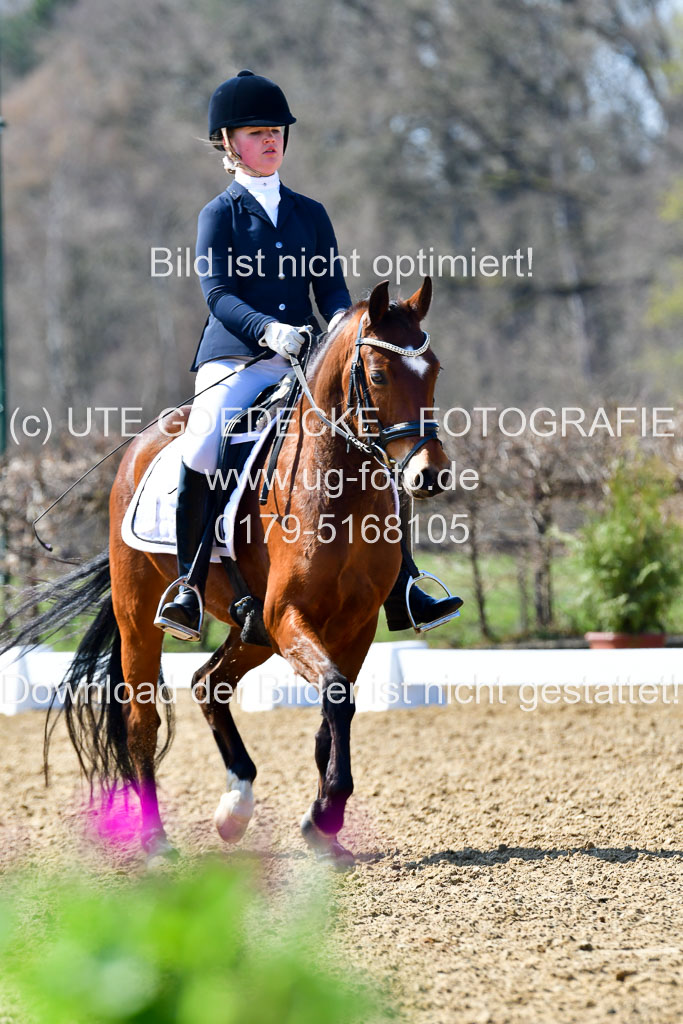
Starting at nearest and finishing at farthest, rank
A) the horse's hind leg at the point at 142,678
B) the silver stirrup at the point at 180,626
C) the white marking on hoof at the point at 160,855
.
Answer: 1. the silver stirrup at the point at 180,626
2. the white marking on hoof at the point at 160,855
3. the horse's hind leg at the point at 142,678

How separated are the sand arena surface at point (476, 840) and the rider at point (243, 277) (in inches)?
39.2

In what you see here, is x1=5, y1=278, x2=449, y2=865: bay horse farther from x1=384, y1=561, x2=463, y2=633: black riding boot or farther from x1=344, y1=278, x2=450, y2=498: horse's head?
x1=384, y1=561, x2=463, y2=633: black riding boot

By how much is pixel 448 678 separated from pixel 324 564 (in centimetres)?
367

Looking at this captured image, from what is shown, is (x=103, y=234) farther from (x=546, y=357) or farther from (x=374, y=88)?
(x=546, y=357)

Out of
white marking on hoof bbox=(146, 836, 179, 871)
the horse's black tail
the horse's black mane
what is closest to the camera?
the horse's black mane

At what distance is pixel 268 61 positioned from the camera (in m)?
29.5

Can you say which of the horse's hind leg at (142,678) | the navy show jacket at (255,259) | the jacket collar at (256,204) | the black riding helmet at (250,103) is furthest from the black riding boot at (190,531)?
the black riding helmet at (250,103)

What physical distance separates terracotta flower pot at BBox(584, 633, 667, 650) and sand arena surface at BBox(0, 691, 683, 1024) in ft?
3.88

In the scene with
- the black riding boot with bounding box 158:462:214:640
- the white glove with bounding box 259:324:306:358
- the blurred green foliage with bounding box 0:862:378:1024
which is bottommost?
the blurred green foliage with bounding box 0:862:378:1024

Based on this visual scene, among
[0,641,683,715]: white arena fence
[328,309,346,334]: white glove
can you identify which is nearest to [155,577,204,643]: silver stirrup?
[328,309,346,334]: white glove

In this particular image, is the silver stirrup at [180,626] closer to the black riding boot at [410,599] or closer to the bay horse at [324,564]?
the bay horse at [324,564]

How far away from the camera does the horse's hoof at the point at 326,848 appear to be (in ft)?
14.6

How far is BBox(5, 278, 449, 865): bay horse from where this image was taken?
13.4ft

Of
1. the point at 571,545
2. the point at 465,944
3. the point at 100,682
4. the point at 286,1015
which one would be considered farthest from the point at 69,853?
the point at 571,545
